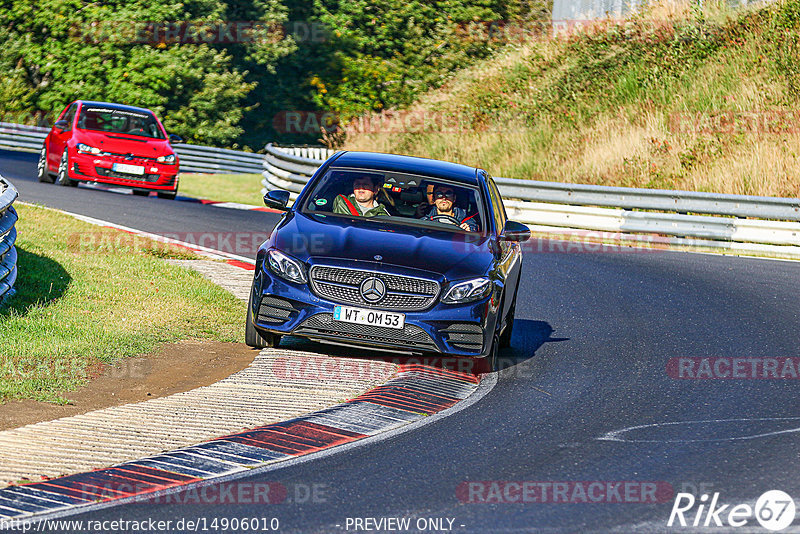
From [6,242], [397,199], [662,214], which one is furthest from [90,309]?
[662,214]

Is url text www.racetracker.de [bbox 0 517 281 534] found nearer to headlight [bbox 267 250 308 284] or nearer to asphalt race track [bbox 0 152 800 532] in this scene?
asphalt race track [bbox 0 152 800 532]

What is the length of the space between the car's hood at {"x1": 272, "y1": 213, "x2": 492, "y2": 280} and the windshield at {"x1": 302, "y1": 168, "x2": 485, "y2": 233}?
251mm

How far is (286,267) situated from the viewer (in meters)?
9.07

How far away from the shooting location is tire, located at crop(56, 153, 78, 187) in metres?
22.1

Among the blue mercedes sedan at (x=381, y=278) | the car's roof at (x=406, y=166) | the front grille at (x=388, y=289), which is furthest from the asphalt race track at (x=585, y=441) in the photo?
the car's roof at (x=406, y=166)

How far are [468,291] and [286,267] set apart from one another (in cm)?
140

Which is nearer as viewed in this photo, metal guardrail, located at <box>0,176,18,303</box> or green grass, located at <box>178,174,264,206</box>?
metal guardrail, located at <box>0,176,18,303</box>

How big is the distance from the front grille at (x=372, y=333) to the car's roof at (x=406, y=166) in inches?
82.9

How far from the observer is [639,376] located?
30.6 ft

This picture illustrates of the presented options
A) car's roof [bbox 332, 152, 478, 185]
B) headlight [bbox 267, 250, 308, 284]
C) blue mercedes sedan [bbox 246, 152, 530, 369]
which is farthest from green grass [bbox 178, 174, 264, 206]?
headlight [bbox 267, 250, 308, 284]

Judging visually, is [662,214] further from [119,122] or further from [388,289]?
[388,289]

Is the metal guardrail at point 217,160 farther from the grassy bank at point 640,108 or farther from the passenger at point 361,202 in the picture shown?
the passenger at point 361,202

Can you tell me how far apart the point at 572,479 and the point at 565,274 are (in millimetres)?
9722

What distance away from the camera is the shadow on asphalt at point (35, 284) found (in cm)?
1020
